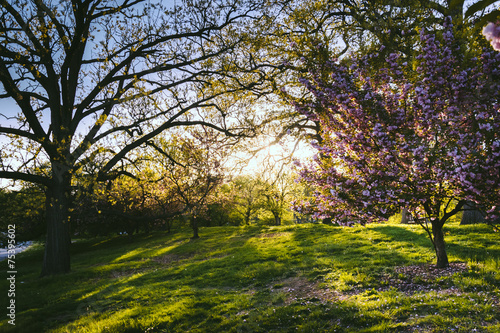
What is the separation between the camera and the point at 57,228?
508 inches

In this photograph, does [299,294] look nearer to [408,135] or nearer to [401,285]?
[401,285]

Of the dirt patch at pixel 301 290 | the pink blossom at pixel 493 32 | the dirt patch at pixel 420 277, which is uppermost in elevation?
the pink blossom at pixel 493 32

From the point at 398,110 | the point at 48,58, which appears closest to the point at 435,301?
the point at 398,110

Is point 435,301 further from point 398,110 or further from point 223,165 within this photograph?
point 223,165

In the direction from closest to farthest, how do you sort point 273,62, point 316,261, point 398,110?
→ 1. point 398,110
2. point 316,261
3. point 273,62

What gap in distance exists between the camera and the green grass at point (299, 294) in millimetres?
5828

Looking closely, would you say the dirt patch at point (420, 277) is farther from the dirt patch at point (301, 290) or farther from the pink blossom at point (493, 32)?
the pink blossom at point (493, 32)

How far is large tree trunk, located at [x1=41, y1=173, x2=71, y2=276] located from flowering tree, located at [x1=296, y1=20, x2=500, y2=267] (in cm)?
1122

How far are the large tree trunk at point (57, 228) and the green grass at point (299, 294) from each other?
88 centimetres

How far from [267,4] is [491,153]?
37.1ft

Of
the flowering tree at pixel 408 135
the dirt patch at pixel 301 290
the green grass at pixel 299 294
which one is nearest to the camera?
the flowering tree at pixel 408 135

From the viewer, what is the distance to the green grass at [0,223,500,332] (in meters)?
5.83

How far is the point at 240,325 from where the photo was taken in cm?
641

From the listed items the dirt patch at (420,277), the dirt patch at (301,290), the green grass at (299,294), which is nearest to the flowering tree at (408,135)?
the dirt patch at (420,277)
